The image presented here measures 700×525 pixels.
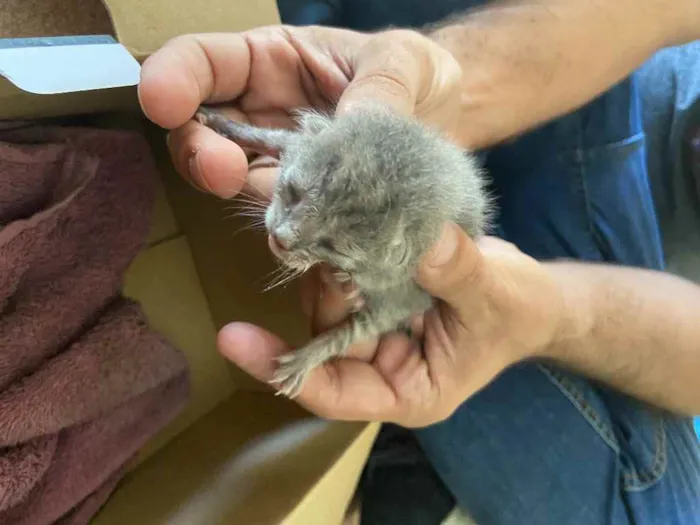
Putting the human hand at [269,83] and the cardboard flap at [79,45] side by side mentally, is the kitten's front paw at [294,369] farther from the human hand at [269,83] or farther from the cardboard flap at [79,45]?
the cardboard flap at [79,45]

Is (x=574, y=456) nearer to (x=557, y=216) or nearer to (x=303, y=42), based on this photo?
(x=557, y=216)

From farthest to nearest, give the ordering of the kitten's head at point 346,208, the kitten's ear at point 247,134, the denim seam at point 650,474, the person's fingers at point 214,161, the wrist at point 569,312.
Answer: the denim seam at point 650,474, the wrist at point 569,312, the kitten's ear at point 247,134, the person's fingers at point 214,161, the kitten's head at point 346,208

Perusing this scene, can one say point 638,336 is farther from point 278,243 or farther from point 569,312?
point 278,243

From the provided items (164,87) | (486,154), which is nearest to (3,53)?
(164,87)

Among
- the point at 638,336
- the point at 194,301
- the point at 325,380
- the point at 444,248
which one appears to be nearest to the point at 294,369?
the point at 325,380

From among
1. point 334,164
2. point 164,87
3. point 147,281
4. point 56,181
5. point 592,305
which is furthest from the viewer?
point 147,281

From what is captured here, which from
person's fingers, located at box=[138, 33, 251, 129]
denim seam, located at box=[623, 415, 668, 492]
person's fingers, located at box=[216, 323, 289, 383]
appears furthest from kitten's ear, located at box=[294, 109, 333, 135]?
denim seam, located at box=[623, 415, 668, 492]

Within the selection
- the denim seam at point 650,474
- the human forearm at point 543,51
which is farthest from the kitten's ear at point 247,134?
the denim seam at point 650,474
